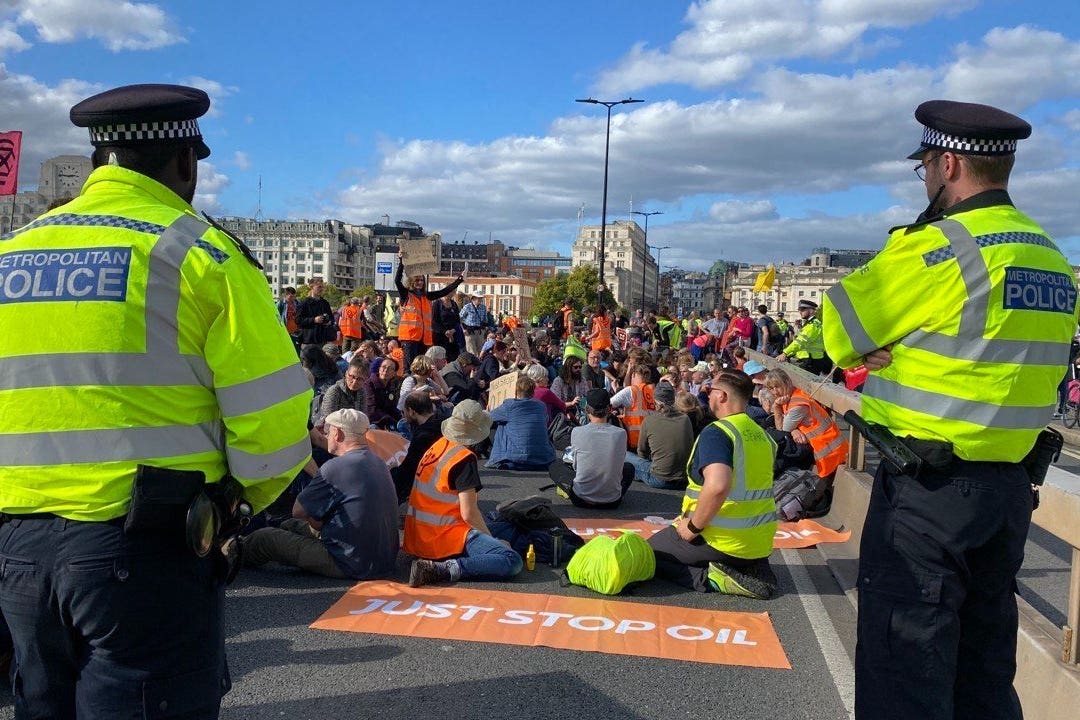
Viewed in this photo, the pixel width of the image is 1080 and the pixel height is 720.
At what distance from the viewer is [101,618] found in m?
2.13

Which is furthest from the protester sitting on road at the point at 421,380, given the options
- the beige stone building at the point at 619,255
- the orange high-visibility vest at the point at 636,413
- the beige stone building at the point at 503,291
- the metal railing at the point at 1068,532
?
the beige stone building at the point at 619,255

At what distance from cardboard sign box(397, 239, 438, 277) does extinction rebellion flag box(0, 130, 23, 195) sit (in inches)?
217

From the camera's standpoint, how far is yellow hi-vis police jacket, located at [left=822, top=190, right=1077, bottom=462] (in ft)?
9.00

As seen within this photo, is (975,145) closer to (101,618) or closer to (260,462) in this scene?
(260,462)

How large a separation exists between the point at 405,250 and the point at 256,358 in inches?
500

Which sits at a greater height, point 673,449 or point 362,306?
point 362,306

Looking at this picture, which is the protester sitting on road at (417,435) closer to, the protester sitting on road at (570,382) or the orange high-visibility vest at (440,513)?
the orange high-visibility vest at (440,513)

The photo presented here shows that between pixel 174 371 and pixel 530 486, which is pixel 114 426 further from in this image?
pixel 530 486

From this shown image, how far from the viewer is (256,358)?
2.28 meters

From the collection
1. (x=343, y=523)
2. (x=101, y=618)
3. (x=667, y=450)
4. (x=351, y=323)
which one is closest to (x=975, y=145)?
(x=101, y=618)

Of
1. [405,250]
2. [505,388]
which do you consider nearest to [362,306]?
[405,250]

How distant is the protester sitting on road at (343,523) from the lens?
19.9 ft

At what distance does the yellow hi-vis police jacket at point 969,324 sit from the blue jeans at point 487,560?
12.1ft

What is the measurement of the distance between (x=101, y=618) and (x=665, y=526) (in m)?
6.33
